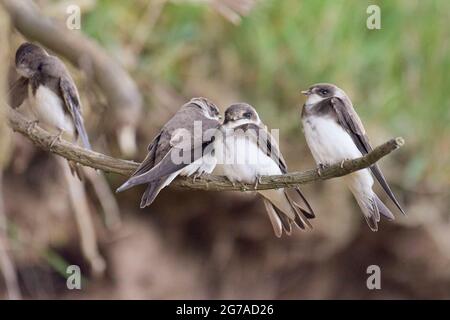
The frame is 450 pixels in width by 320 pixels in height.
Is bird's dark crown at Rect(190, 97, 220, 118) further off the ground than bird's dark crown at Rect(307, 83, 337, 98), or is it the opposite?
bird's dark crown at Rect(307, 83, 337, 98)

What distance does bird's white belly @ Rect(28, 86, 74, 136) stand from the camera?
60.3 inches

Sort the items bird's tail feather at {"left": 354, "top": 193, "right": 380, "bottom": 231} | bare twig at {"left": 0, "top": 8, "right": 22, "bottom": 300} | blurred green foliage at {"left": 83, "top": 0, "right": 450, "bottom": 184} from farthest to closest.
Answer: blurred green foliage at {"left": 83, "top": 0, "right": 450, "bottom": 184}
bare twig at {"left": 0, "top": 8, "right": 22, "bottom": 300}
bird's tail feather at {"left": 354, "top": 193, "right": 380, "bottom": 231}

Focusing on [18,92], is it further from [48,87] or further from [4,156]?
[4,156]

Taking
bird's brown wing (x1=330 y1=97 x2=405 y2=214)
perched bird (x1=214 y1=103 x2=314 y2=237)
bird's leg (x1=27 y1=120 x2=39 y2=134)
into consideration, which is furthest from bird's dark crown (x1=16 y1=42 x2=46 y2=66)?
bird's brown wing (x1=330 y1=97 x2=405 y2=214)

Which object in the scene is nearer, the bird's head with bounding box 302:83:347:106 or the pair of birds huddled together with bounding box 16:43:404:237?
the pair of birds huddled together with bounding box 16:43:404:237

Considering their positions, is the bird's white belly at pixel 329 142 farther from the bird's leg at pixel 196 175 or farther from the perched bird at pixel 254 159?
the bird's leg at pixel 196 175

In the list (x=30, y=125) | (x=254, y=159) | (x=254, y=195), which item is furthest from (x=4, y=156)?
(x=254, y=159)

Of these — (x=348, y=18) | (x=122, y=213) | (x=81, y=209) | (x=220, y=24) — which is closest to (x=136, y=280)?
(x=122, y=213)

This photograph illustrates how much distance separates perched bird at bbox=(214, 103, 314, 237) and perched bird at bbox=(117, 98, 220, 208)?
25 millimetres

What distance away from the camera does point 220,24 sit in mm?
2691

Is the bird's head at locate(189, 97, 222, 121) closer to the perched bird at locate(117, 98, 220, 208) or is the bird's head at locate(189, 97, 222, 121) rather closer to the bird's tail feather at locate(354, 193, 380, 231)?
the perched bird at locate(117, 98, 220, 208)

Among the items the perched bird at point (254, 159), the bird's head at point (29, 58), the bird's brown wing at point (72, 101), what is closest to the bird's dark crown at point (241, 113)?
the perched bird at point (254, 159)

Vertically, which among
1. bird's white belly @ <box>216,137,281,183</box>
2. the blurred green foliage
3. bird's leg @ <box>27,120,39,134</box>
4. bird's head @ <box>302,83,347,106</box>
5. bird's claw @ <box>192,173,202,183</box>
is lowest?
bird's claw @ <box>192,173,202,183</box>

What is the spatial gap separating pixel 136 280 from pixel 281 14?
89 centimetres
